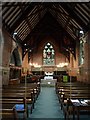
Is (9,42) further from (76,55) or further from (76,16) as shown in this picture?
(76,55)

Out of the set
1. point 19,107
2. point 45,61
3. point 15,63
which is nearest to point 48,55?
point 45,61

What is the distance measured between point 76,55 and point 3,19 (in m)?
10.7

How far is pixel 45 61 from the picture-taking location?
3036cm

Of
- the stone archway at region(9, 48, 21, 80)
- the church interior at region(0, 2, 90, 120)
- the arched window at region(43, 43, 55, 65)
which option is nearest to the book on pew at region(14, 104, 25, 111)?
the church interior at region(0, 2, 90, 120)

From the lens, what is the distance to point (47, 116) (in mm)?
7816

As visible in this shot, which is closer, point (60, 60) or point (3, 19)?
point (3, 19)

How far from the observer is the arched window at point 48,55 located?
3016 cm

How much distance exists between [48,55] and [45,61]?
33.1 inches

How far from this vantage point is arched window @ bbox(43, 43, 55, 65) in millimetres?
30156

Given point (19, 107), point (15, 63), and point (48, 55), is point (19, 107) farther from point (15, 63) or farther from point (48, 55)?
point (48, 55)

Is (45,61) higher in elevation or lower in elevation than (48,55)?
lower

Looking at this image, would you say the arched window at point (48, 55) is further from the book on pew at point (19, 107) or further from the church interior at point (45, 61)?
the book on pew at point (19, 107)

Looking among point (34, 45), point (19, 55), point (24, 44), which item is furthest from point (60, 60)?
point (19, 55)

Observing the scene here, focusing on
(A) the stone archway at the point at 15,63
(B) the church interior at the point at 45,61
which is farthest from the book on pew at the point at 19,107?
(A) the stone archway at the point at 15,63
